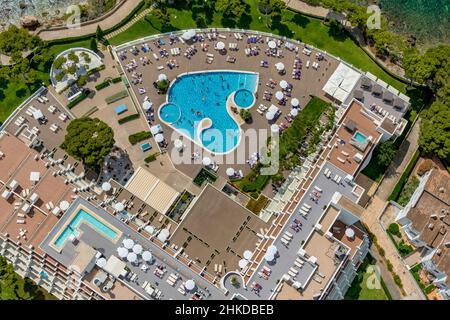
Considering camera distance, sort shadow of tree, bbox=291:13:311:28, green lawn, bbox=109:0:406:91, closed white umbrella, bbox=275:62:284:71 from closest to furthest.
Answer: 1. closed white umbrella, bbox=275:62:284:71
2. green lawn, bbox=109:0:406:91
3. shadow of tree, bbox=291:13:311:28

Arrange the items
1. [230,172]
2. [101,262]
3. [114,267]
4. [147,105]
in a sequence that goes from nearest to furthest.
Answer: [101,262], [114,267], [230,172], [147,105]

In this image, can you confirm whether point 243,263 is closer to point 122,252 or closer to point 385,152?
point 122,252

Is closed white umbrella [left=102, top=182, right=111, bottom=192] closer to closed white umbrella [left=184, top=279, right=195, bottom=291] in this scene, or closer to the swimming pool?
closed white umbrella [left=184, top=279, right=195, bottom=291]

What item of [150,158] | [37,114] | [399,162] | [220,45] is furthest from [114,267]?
[399,162]

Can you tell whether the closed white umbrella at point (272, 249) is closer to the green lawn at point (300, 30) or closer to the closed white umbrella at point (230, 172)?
the closed white umbrella at point (230, 172)

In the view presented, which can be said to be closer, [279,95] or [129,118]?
[129,118]

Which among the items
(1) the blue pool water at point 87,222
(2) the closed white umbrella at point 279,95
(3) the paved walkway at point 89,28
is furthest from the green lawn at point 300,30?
(1) the blue pool water at point 87,222

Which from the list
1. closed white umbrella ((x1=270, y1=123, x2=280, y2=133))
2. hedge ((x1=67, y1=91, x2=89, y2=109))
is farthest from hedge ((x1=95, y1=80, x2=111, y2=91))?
closed white umbrella ((x1=270, y1=123, x2=280, y2=133))
